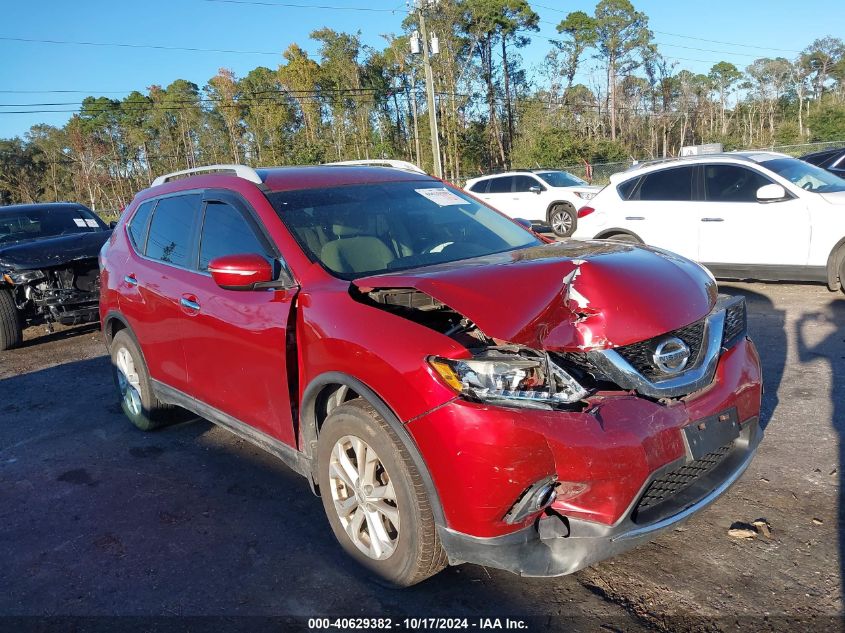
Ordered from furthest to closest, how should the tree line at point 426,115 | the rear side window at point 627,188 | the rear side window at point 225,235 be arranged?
the tree line at point 426,115 < the rear side window at point 627,188 < the rear side window at point 225,235

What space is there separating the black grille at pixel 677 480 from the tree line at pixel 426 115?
130 ft

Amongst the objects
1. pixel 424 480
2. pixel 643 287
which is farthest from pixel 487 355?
pixel 643 287

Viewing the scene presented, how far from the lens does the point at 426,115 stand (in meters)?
50.0

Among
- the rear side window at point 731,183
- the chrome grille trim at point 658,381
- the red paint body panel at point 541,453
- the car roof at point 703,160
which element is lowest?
the red paint body panel at point 541,453

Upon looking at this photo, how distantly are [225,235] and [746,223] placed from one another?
6.14 meters

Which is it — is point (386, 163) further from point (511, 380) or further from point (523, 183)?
point (523, 183)

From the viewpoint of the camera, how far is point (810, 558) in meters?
2.72

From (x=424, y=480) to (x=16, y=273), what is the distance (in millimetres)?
7661

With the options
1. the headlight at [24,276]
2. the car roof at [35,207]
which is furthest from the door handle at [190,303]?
the car roof at [35,207]

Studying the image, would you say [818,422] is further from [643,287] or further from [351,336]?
[351,336]

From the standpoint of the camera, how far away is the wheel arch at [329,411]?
2.42m

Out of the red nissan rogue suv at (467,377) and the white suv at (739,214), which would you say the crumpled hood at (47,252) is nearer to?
the red nissan rogue suv at (467,377)

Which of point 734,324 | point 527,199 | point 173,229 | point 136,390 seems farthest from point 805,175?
point 527,199

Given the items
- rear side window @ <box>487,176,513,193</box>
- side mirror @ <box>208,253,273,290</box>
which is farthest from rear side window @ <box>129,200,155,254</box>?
rear side window @ <box>487,176,513,193</box>
